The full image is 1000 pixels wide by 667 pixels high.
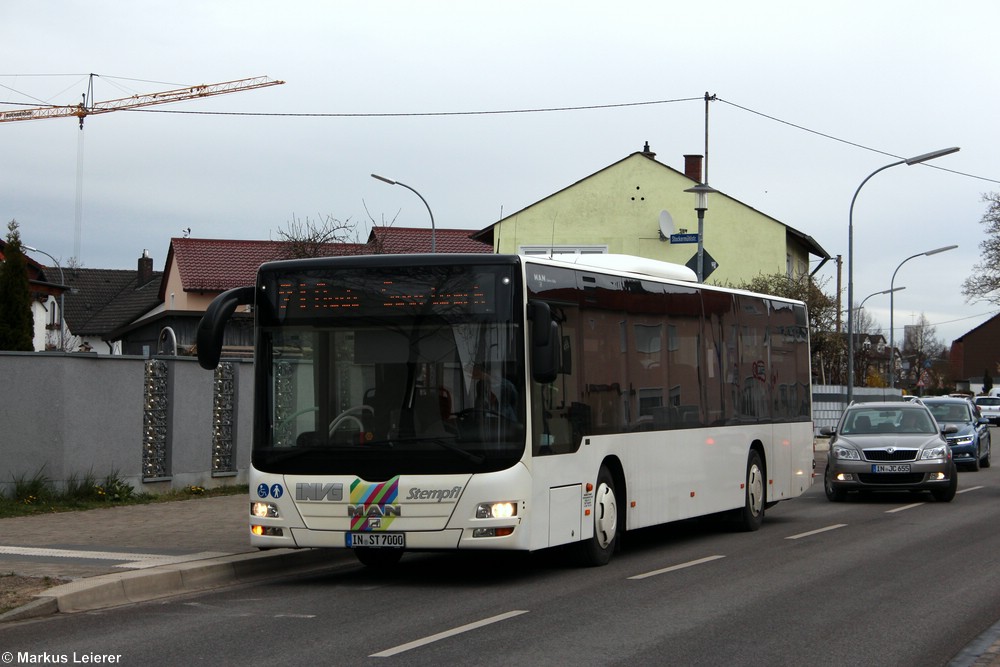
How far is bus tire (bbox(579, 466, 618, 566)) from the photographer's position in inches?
495

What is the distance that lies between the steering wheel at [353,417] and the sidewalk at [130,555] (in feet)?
5.62

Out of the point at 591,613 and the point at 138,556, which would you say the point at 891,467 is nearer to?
the point at 591,613

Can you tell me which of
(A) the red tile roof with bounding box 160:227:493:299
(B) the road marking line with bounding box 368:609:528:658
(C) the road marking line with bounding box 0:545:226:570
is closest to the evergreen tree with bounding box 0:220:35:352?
(C) the road marking line with bounding box 0:545:226:570

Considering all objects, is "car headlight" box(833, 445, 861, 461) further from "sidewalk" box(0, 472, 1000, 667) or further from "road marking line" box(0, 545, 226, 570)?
"road marking line" box(0, 545, 226, 570)

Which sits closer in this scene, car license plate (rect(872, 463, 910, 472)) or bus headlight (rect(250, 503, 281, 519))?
bus headlight (rect(250, 503, 281, 519))

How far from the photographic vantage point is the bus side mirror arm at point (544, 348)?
1102 centimetres

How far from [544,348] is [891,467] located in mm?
11548

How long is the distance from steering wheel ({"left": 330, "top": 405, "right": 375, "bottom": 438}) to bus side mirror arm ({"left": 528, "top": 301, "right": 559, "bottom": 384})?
147cm

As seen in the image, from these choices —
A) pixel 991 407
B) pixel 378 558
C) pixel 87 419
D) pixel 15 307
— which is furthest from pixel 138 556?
pixel 991 407

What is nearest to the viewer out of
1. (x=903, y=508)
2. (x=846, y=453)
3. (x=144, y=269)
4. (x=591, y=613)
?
(x=591, y=613)

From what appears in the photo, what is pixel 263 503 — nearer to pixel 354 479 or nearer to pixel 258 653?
pixel 354 479

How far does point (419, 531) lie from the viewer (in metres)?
11.1

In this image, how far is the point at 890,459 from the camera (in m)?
20.9

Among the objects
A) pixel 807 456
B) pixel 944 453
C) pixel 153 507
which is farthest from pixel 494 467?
pixel 944 453
